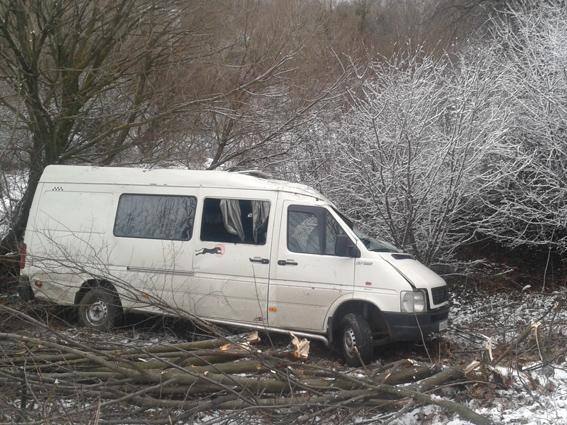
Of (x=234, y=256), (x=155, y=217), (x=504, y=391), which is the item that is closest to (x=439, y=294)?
(x=504, y=391)

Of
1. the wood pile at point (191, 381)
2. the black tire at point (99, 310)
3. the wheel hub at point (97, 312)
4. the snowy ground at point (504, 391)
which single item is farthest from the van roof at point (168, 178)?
the wood pile at point (191, 381)

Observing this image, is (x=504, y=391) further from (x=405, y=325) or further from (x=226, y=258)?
(x=226, y=258)

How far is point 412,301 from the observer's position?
6879 millimetres

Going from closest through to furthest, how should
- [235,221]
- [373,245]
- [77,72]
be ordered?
1. [373,245]
2. [235,221]
3. [77,72]

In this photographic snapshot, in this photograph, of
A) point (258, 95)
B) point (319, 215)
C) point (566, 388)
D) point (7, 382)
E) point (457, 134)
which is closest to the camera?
point (7, 382)

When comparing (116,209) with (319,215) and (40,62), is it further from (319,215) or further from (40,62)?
(40,62)

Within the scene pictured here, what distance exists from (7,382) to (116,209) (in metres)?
3.76

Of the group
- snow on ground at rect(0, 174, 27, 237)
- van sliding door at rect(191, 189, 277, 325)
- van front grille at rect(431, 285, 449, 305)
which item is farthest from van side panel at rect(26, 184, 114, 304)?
van front grille at rect(431, 285, 449, 305)

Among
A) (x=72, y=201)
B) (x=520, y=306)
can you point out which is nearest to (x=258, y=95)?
(x=72, y=201)

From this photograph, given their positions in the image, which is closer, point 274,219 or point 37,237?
point 274,219

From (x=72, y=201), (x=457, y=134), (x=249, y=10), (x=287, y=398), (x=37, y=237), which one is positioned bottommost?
(x=287, y=398)

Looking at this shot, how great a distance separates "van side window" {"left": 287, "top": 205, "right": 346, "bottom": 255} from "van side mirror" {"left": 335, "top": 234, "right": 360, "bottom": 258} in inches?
2.7

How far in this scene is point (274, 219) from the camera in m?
7.34

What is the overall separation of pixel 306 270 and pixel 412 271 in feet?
3.94
